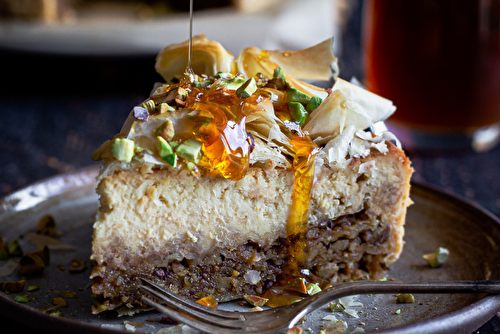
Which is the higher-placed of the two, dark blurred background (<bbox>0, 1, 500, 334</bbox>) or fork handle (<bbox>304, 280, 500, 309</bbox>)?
fork handle (<bbox>304, 280, 500, 309</bbox>)

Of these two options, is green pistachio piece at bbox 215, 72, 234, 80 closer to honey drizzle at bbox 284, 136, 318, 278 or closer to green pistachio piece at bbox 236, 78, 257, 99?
green pistachio piece at bbox 236, 78, 257, 99

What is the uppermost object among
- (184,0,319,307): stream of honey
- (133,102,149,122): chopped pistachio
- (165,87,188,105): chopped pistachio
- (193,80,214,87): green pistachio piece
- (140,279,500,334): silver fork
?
(193,80,214,87): green pistachio piece

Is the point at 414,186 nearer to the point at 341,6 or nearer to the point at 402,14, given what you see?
the point at 402,14

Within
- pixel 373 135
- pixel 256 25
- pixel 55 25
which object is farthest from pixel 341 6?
pixel 373 135

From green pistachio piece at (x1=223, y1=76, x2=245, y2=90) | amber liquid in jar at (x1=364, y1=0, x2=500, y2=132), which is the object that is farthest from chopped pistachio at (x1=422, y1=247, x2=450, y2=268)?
amber liquid in jar at (x1=364, y1=0, x2=500, y2=132)

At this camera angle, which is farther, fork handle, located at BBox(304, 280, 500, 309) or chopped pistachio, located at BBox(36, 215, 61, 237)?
chopped pistachio, located at BBox(36, 215, 61, 237)

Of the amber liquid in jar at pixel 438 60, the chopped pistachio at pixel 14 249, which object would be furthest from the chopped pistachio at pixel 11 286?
the amber liquid in jar at pixel 438 60

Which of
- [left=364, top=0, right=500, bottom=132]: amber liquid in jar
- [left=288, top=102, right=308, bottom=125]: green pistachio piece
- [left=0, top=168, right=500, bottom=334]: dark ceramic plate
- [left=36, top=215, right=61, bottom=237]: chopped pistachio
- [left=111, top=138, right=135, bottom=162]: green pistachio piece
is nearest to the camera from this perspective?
[left=0, top=168, right=500, bottom=334]: dark ceramic plate

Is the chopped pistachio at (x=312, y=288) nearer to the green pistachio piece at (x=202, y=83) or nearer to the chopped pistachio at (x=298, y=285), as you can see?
the chopped pistachio at (x=298, y=285)
